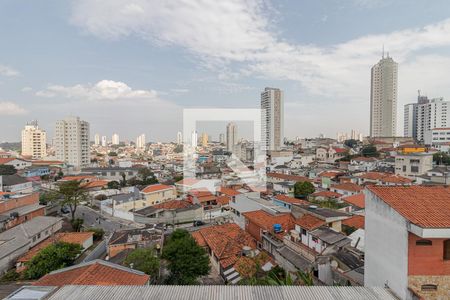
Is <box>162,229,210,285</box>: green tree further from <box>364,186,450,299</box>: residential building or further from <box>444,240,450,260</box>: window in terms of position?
<box>444,240,450,260</box>: window

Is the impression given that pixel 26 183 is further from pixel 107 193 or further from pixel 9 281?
pixel 9 281

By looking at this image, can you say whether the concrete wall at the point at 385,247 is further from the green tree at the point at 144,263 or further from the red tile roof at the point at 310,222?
the green tree at the point at 144,263

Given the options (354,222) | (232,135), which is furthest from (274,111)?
(354,222)

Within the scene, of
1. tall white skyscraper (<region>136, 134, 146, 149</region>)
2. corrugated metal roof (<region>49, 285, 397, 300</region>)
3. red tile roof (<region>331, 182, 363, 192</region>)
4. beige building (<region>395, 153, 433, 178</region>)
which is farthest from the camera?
tall white skyscraper (<region>136, 134, 146, 149</region>)

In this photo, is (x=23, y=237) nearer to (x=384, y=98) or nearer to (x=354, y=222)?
(x=354, y=222)

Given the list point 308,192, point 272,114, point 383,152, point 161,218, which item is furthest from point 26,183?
point 383,152

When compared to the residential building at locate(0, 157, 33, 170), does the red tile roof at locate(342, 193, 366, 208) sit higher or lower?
lower

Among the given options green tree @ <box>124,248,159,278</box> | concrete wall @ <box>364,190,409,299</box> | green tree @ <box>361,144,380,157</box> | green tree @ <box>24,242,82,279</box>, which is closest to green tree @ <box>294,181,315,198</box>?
concrete wall @ <box>364,190,409,299</box>
